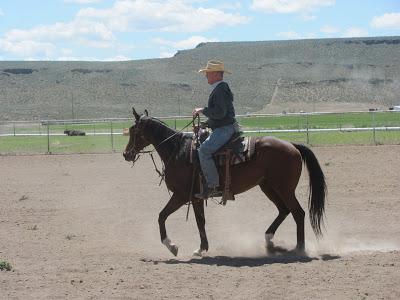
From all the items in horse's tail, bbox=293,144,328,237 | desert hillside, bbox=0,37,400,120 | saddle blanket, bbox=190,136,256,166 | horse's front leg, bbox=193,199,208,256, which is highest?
desert hillside, bbox=0,37,400,120

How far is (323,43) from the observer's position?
148 meters

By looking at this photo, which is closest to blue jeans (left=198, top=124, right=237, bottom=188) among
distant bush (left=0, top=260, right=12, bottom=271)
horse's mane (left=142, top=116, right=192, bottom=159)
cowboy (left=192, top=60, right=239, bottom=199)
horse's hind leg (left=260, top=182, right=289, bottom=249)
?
cowboy (left=192, top=60, right=239, bottom=199)

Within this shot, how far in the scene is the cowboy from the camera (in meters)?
8.78

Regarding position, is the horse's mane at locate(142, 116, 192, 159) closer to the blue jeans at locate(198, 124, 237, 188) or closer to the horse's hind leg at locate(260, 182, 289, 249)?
the blue jeans at locate(198, 124, 237, 188)

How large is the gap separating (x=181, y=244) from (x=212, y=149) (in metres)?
1.89

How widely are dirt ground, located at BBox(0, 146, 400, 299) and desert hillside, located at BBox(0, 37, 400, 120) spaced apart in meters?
56.1

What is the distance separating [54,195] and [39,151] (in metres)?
13.9

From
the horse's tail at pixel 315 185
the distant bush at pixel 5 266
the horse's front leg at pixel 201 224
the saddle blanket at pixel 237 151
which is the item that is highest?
the saddle blanket at pixel 237 151

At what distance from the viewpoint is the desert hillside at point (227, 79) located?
87.6 meters

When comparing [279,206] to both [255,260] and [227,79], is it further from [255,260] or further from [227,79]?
[227,79]

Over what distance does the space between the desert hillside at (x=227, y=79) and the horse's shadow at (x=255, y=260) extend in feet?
206

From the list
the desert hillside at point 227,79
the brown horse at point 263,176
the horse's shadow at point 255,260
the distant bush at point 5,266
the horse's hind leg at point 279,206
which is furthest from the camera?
the desert hillside at point 227,79

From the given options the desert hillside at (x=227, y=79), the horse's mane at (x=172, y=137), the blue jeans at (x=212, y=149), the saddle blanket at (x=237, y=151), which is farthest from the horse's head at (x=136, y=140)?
the desert hillside at (x=227, y=79)

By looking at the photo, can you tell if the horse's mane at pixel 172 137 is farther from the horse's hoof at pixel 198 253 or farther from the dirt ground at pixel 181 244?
the dirt ground at pixel 181 244
